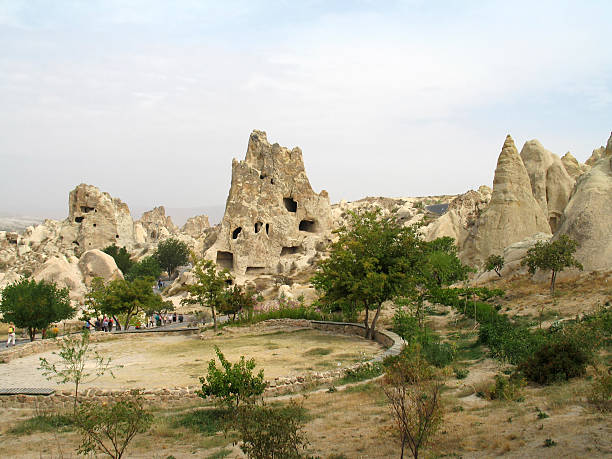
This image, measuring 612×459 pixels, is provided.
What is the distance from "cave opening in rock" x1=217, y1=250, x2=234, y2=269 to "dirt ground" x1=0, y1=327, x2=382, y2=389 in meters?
24.9

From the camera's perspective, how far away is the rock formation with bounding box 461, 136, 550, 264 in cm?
3152

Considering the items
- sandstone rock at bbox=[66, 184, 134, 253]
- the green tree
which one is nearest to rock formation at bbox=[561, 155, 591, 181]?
the green tree

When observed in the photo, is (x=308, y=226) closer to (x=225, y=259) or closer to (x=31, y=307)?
(x=225, y=259)

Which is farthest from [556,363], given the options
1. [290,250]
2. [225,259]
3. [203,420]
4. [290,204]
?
[290,204]

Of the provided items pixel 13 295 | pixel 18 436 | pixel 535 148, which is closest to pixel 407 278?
pixel 18 436

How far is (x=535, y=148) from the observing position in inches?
1576

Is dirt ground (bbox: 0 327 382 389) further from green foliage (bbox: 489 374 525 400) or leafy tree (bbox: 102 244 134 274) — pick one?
leafy tree (bbox: 102 244 134 274)

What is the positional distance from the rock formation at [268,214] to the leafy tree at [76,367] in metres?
29.1

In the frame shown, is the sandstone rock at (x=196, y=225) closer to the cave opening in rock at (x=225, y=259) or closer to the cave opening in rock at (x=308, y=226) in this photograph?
the cave opening in rock at (x=308, y=226)

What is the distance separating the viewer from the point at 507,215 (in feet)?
104

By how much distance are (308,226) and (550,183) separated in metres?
24.3

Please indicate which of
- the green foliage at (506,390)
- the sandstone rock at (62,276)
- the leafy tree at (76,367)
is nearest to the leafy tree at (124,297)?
the leafy tree at (76,367)

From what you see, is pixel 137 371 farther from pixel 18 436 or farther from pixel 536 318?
pixel 536 318

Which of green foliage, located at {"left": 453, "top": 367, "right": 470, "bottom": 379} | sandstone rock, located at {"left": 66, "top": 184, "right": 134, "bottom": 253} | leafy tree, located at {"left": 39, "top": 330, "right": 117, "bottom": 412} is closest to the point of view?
leafy tree, located at {"left": 39, "top": 330, "right": 117, "bottom": 412}
